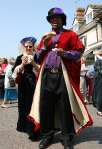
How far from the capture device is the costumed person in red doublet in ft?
20.7

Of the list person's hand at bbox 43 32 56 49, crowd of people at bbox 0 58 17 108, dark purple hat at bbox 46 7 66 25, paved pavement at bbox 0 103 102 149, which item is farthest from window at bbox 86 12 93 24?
person's hand at bbox 43 32 56 49

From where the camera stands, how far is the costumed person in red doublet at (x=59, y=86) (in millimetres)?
6320

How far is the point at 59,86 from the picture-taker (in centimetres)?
636

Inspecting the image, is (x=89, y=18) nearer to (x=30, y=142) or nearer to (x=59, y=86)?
(x=30, y=142)

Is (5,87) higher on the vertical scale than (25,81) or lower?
lower

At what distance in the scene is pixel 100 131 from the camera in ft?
25.3

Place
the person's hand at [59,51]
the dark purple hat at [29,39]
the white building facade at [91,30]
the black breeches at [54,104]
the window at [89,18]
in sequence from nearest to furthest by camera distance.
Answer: the person's hand at [59,51]
the black breeches at [54,104]
the dark purple hat at [29,39]
the white building facade at [91,30]
the window at [89,18]

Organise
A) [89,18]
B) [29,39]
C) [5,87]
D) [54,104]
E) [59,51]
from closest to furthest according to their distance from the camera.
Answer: [59,51], [54,104], [29,39], [5,87], [89,18]

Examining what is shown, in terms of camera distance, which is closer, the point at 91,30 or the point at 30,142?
the point at 30,142

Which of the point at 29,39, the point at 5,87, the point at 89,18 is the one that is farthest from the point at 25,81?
the point at 89,18

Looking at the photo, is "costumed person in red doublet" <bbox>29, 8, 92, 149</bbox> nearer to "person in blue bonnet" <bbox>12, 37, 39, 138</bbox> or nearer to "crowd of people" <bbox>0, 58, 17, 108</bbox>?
"person in blue bonnet" <bbox>12, 37, 39, 138</bbox>

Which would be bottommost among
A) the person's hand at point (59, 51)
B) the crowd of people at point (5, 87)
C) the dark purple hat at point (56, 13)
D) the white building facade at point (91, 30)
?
the crowd of people at point (5, 87)

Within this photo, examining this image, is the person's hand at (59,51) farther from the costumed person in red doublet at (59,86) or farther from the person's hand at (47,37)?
the person's hand at (47,37)

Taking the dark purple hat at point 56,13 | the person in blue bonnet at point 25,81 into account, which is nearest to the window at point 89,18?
the person in blue bonnet at point 25,81
